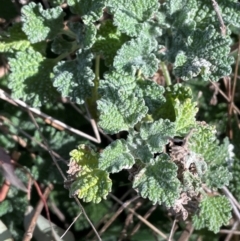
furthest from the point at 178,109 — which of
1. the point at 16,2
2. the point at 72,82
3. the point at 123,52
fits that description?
the point at 16,2

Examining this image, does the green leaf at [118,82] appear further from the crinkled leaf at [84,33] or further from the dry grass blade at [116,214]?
the dry grass blade at [116,214]

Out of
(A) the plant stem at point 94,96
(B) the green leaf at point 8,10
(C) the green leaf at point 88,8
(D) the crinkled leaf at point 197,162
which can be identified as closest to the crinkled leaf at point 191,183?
(D) the crinkled leaf at point 197,162

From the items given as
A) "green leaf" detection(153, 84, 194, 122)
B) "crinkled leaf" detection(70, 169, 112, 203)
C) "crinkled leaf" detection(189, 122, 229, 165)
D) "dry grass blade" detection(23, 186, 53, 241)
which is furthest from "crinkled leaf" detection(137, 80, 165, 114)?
"dry grass blade" detection(23, 186, 53, 241)

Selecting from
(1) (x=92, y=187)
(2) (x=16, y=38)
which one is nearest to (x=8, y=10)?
(2) (x=16, y=38)

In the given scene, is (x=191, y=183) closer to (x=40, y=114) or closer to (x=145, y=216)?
(x=145, y=216)

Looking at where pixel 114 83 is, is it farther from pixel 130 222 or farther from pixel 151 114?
pixel 130 222
